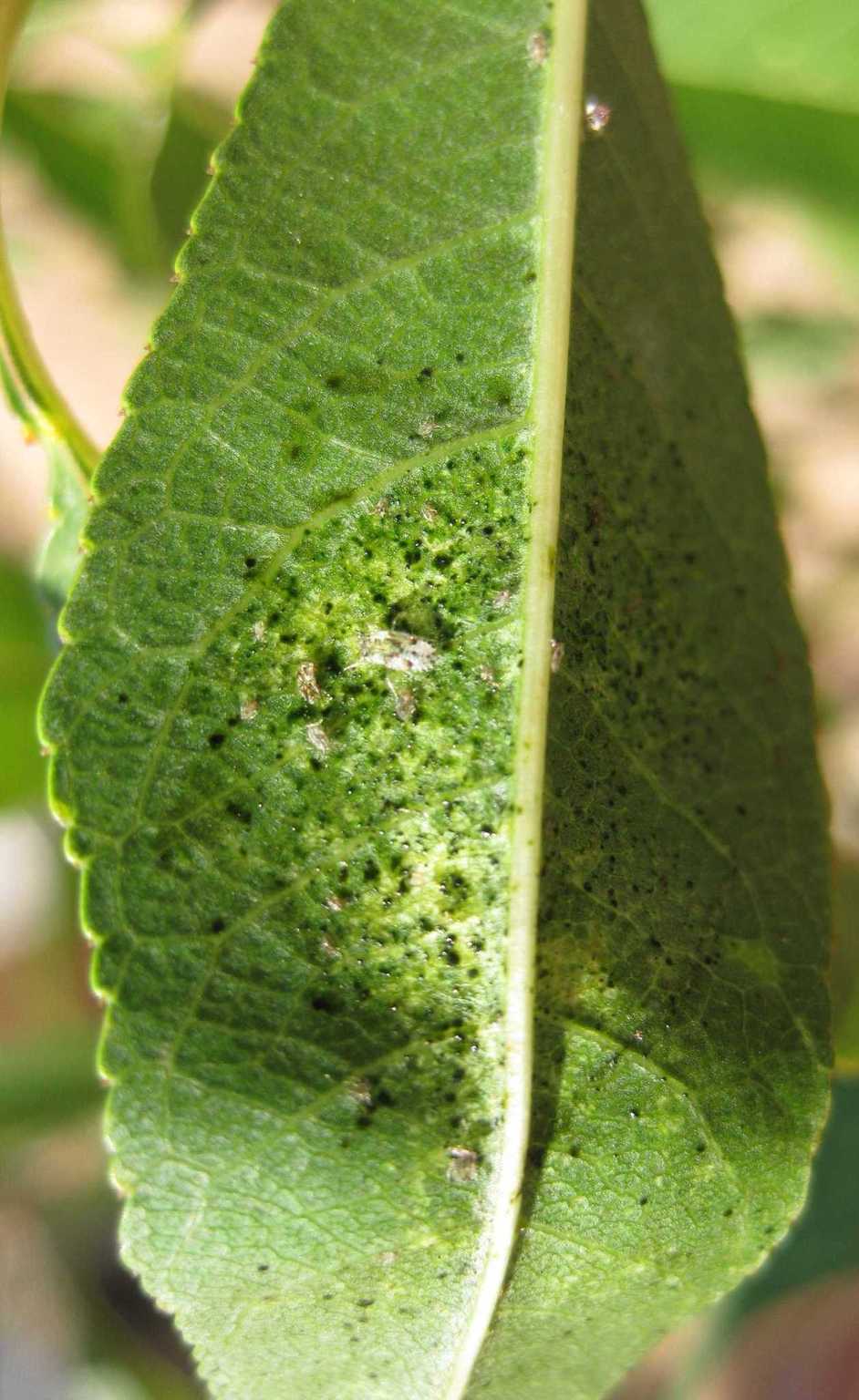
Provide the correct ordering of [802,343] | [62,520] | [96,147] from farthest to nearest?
1. [802,343]
2. [96,147]
3. [62,520]

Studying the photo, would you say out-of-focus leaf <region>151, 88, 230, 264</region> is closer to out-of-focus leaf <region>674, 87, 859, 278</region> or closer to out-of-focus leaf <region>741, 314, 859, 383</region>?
out-of-focus leaf <region>674, 87, 859, 278</region>

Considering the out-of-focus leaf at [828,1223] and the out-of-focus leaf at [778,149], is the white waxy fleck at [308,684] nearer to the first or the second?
the out-of-focus leaf at [778,149]

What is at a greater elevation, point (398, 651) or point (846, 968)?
point (398, 651)

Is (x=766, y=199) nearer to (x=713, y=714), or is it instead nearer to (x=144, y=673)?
(x=713, y=714)

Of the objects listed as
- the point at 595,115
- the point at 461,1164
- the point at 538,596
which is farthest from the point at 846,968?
the point at 595,115

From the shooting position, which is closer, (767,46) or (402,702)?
(402,702)

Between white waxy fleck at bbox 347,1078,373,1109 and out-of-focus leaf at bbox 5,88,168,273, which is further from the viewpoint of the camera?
out-of-focus leaf at bbox 5,88,168,273

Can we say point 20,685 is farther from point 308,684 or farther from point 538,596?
point 538,596

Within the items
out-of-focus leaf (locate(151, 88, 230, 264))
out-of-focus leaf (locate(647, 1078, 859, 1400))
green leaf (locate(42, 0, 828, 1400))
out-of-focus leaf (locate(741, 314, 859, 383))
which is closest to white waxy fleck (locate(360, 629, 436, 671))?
green leaf (locate(42, 0, 828, 1400))

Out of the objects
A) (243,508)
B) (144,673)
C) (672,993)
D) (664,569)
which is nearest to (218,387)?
(243,508)
